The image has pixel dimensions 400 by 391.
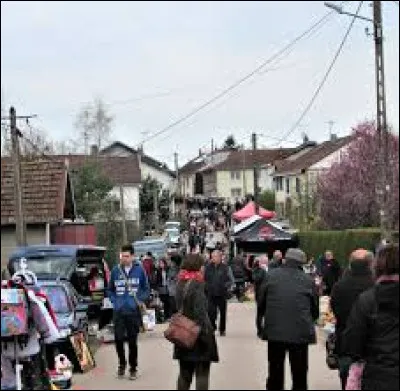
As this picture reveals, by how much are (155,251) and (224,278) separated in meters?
21.6

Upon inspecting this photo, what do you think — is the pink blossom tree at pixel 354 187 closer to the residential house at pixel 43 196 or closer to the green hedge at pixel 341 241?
the green hedge at pixel 341 241

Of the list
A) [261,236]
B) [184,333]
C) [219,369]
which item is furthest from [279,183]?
[184,333]

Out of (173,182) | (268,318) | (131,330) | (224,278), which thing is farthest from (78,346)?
(173,182)

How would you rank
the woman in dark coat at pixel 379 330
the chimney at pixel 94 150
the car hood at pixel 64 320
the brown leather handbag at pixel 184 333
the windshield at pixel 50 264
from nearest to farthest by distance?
the woman in dark coat at pixel 379 330, the brown leather handbag at pixel 184 333, the car hood at pixel 64 320, the windshield at pixel 50 264, the chimney at pixel 94 150

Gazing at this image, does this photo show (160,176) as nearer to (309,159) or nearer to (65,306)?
(309,159)

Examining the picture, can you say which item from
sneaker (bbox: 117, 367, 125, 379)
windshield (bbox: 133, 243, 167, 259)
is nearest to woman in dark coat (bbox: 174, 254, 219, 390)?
sneaker (bbox: 117, 367, 125, 379)

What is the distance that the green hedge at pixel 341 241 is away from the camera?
31.7 meters

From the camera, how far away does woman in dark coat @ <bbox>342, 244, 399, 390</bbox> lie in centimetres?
650

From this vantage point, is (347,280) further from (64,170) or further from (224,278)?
(64,170)

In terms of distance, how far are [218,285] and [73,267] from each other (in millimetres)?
3937

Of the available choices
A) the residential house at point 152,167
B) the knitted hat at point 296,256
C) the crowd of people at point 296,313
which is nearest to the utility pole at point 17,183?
the crowd of people at point 296,313

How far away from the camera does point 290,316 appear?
9.48m

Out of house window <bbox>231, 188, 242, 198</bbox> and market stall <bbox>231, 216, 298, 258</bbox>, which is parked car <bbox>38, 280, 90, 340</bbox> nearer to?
market stall <bbox>231, 216, 298, 258</bbox>

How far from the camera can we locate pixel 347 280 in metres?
9.29
